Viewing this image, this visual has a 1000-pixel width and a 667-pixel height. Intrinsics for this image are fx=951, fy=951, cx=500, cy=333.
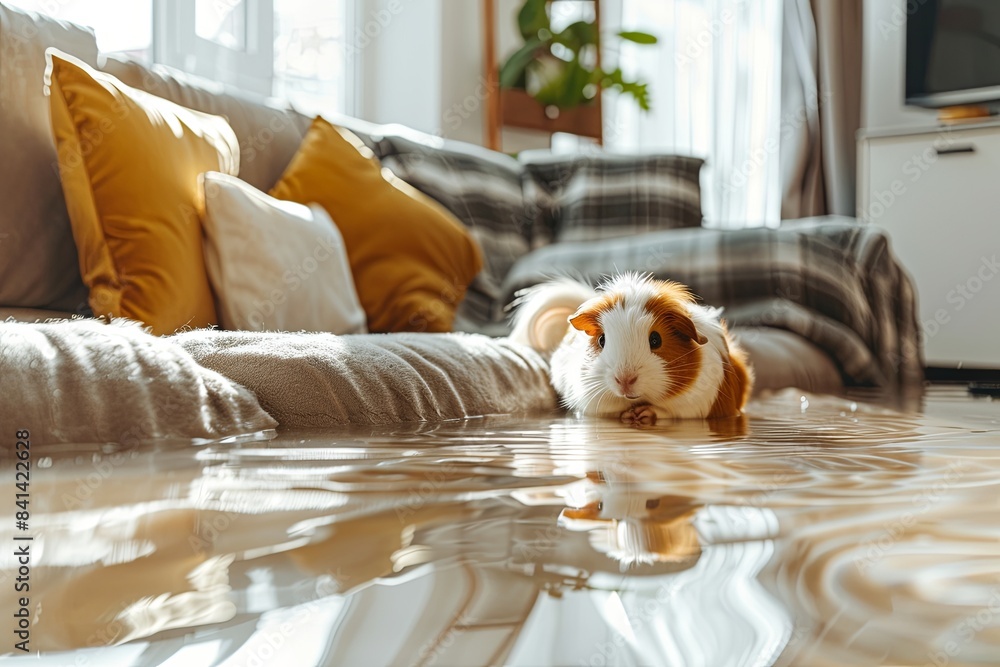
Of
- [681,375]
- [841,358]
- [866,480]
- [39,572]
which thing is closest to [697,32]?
[841,358]

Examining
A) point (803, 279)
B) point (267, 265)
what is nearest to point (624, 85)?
point (803, 279)

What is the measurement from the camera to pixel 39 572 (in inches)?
16.2

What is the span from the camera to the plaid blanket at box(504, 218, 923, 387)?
204 cm

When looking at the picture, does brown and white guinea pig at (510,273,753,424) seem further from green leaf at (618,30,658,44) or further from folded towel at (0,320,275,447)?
green leaf at (618,30,658,44)

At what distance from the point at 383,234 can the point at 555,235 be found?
80cm

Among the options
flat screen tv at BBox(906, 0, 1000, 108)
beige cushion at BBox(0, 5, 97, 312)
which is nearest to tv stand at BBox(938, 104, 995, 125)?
flat screen tv at BBox(906, 0, 1000, 108)

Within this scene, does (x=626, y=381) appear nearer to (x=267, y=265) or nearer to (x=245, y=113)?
(x=267, y=265)

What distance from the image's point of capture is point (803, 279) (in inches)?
81.5

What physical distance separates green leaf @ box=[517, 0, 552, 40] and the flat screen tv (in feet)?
4.57

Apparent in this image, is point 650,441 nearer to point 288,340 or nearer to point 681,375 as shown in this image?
point 681,375

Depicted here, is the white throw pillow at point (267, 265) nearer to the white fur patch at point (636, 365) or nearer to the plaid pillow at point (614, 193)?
the white fur patch at point (636, 365)

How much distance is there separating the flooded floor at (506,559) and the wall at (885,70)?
11.5 ft

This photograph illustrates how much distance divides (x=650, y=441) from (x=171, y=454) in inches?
17.1

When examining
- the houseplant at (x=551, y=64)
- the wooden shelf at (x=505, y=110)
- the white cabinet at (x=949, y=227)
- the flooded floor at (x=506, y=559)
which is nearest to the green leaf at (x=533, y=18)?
the houseplant at (x=551, y=64)
